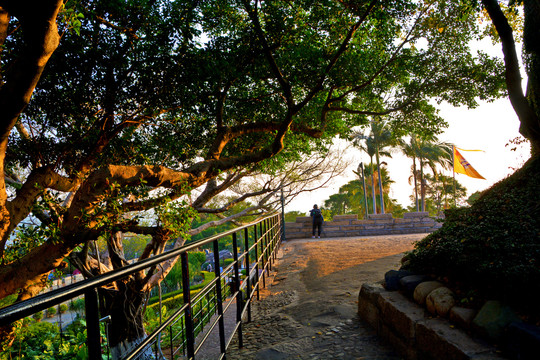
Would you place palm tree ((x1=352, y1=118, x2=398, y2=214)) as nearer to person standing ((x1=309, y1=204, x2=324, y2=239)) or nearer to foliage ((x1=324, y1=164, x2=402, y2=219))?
foliage ((x1=324, y1=164, x2=402, y2=219))

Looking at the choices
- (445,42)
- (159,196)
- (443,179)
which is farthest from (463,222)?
(443,179)

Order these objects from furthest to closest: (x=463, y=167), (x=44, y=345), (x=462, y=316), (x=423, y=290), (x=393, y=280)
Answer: (x=463, y=167), (x=44, y=345), (x=393, y=280), (x=423, y=290), (x=462, y=316)

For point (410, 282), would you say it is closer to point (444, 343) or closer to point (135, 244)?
point (444, 343)

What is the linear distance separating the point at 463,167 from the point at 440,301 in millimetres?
18107

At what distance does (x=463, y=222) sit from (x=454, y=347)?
230 centimetres

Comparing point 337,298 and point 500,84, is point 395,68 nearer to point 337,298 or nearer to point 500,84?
point 500,84

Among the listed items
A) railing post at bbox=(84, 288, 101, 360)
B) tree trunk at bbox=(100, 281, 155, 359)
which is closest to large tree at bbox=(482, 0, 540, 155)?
railing post at bbox=(84, 288, 101, 360)

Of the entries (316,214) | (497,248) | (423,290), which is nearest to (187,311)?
(423,290)

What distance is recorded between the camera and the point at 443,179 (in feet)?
121

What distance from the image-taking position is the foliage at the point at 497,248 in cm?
232

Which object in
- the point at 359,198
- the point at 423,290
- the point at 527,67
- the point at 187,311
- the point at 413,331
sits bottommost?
the point at 413,331

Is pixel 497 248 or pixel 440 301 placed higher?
pixel 497 248

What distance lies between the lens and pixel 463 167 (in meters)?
18.0

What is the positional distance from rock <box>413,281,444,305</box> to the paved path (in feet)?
1.71
